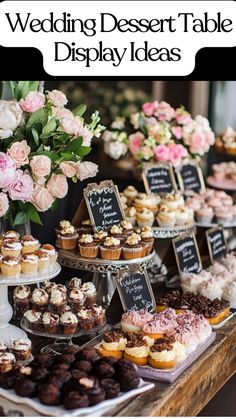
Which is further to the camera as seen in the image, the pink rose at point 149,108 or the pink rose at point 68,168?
the pink rose at point 149,108

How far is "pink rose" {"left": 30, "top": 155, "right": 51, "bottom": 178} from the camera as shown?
115 inches

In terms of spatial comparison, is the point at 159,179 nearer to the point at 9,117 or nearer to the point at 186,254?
the point at 186,254

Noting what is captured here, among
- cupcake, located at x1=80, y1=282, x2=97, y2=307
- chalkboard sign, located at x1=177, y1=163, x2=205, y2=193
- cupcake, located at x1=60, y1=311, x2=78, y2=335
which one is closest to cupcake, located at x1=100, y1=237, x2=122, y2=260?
cupcake, located at x1=80, y1=282, x2=97, y2=307

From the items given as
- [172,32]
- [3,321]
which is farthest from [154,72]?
[3,321]

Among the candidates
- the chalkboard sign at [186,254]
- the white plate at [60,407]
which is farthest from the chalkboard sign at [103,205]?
the white plate at [60,407]

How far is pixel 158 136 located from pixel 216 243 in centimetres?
75

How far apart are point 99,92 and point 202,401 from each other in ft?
24.5

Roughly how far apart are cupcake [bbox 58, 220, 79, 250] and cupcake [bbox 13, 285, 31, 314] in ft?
1.26

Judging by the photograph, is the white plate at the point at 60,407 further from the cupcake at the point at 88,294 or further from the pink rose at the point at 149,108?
the pink rose at the point at 149,108

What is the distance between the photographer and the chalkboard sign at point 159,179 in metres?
4.29

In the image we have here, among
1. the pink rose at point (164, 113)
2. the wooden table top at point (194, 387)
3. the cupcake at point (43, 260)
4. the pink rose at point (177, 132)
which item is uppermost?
the pink rose at point (164, 113)

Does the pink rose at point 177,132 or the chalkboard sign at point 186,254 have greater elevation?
the pink rose at point 177,132

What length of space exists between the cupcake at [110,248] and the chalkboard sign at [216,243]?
93 cm

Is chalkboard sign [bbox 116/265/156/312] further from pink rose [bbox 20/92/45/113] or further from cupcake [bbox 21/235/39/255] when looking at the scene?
pink rose [bbox 20/92/45/113]
